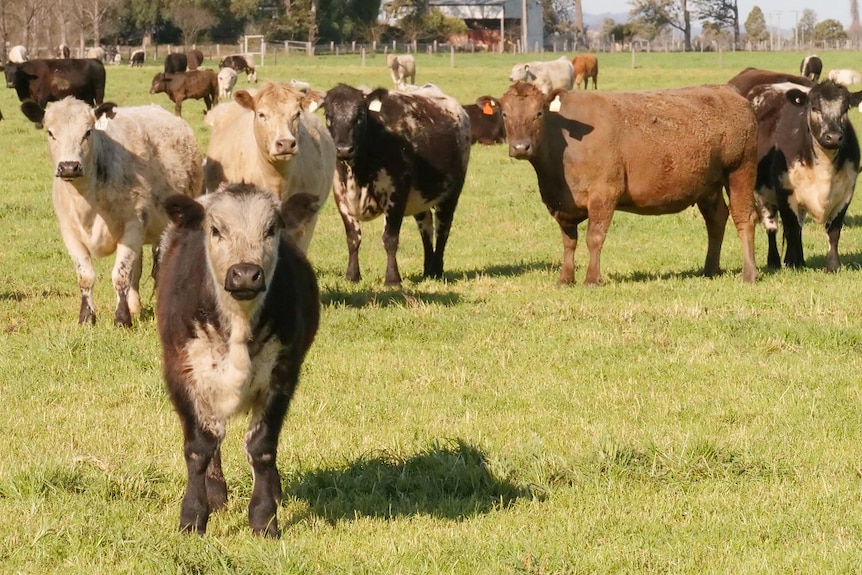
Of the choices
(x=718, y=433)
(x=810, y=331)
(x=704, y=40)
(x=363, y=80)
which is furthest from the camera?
(x=704, y=40)

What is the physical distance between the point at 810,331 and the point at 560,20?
13295cm

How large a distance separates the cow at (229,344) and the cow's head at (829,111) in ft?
28.3

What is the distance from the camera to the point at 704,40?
399 ft

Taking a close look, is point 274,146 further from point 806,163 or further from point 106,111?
point 806,163

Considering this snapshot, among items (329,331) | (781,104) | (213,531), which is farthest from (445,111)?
(213,531)

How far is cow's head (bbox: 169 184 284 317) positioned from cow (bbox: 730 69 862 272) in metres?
8.66

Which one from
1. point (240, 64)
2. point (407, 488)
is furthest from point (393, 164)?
Answer: point (240, 64)

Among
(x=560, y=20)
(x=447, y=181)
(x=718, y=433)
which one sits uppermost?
(x=560, y=20)

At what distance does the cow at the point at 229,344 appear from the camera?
203 inches

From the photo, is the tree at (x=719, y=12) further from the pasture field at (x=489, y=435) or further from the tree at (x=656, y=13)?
the pasture field at (x=489, y=435)

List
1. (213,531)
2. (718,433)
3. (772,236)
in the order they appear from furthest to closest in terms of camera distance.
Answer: (772,236), (718,433), (213,531)

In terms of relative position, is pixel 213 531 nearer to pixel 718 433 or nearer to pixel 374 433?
pixel 374 433

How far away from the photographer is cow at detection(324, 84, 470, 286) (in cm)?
1262

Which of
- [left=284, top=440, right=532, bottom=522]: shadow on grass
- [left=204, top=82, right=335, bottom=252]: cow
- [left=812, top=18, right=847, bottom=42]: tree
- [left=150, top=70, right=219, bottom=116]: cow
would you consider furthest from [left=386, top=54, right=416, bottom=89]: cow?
[left=812, top=18, right=847, bottom=42]: tree
